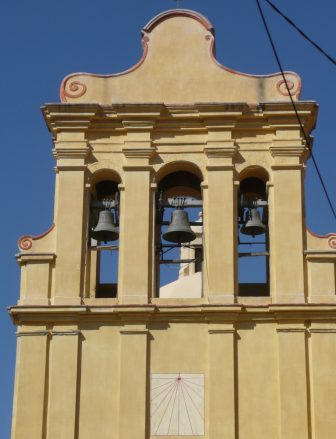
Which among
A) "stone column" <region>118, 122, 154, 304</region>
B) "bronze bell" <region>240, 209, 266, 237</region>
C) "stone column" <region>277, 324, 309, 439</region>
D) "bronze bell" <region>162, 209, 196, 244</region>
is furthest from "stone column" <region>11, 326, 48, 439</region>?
"bronze bell" <region>240, 209, 266, 237</region>

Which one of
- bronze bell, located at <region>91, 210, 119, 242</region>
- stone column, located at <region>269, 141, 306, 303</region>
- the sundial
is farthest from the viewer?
bronze bell, located at <region>91, 210, 119, 242</region>

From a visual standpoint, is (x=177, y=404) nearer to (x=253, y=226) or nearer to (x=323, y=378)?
(x=323, y=378)

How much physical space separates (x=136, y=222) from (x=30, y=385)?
3.07 metres

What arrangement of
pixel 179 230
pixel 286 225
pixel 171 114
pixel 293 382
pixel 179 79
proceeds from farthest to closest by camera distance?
pixel 179 79 → pixel 171 114 → pixel 179 230 → pixel 286 225 → pixel 293 382

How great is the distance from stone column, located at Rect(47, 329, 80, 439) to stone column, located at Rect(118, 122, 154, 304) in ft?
3.46

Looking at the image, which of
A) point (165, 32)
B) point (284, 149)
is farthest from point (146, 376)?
point (165, 32)

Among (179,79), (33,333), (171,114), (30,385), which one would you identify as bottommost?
(30,385)

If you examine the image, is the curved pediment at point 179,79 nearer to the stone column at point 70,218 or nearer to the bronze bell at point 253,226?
the stone column at point 70,218

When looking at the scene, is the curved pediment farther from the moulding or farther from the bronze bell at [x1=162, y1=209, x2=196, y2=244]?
the moulding

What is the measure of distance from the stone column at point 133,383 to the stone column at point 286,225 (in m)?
2.16

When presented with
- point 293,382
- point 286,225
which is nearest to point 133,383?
point 293,382

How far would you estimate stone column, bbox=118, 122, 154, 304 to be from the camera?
981 inches

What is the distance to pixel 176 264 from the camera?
84.9 ft

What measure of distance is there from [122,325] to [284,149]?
3829 mm
